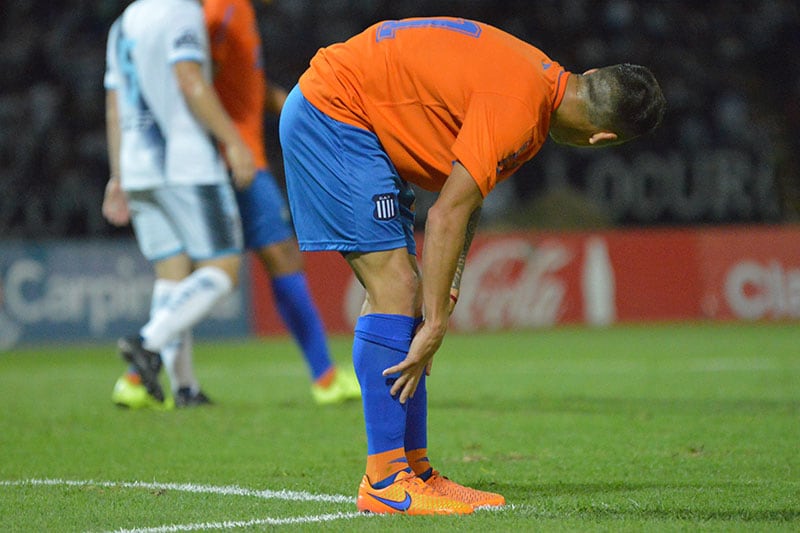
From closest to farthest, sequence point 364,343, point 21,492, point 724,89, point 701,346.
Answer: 1. point 364,343
2. point 21,492
3. point 701,346
4. point 724,89

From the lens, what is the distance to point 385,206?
3619 millimetres

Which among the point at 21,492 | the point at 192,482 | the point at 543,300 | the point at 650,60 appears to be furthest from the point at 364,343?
the point at 650,60

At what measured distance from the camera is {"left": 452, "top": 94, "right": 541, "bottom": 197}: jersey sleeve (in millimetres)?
3338

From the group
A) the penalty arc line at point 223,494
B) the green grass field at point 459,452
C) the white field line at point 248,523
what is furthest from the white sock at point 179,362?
the white field line at point 248,523

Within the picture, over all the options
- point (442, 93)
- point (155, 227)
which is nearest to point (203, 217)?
point (155, 227)

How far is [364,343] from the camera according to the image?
3637 mm

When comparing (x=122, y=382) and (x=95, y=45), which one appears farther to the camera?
(x=95, y=45)

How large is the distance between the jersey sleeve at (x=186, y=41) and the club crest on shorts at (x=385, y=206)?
108 inches

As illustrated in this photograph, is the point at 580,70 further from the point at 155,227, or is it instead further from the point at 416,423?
the point at 416,423

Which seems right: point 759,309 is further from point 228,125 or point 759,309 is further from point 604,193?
point 228,125

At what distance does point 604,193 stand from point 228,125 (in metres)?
14.1

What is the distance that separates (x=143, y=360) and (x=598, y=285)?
10.6m

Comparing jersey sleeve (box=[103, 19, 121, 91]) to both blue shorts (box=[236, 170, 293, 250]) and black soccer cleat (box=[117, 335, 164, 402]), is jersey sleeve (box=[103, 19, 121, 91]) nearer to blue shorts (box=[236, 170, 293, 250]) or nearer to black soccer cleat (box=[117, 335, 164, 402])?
blue shorts (box=[236, 170, 293, 250])

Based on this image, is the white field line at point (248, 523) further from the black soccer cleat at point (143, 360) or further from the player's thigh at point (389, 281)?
the black soccer cleat at point (143, 360)
